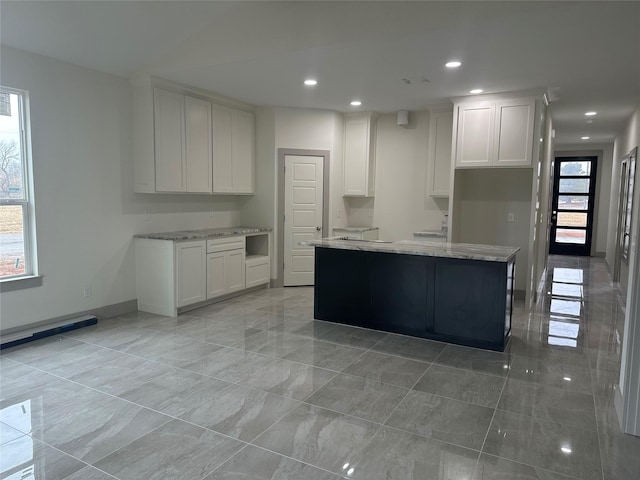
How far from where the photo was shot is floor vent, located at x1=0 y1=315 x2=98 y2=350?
3912 mm

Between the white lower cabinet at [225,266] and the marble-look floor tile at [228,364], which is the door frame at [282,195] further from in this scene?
the marble-look floor tile at [228,364]

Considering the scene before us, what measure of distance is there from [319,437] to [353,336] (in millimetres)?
1868

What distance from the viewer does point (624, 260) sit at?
21.4 feet

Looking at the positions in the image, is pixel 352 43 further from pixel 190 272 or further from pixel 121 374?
pixel 121 374

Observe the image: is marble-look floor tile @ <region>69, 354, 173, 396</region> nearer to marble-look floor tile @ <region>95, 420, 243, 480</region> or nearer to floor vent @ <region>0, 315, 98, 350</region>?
marble-look floor tile @ <region>95, 420, 243, 480</region>

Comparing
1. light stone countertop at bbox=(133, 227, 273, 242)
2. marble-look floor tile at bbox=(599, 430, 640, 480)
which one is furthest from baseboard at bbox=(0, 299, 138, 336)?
marble-look floor tile at bbox=(599, 430, 640, 480)

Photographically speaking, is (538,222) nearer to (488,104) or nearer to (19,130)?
(488,104)

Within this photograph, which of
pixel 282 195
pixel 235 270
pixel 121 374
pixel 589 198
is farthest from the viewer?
pixel 589 198

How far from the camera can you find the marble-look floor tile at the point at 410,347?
151 inches

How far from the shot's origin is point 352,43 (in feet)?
12.4

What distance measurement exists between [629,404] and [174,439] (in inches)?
106

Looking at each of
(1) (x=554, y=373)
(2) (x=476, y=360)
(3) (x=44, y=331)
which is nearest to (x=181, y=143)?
(3) (x=44, y=331)

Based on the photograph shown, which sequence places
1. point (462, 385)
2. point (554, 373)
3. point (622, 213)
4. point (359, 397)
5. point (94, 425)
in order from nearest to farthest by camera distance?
point (94, 425), point (359, 397), point (462, 385), point (554, 373), point (622, 213)

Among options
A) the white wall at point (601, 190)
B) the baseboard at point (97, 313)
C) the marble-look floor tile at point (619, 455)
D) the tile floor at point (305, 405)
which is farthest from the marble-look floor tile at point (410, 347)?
the white wall at point (601, 190)
